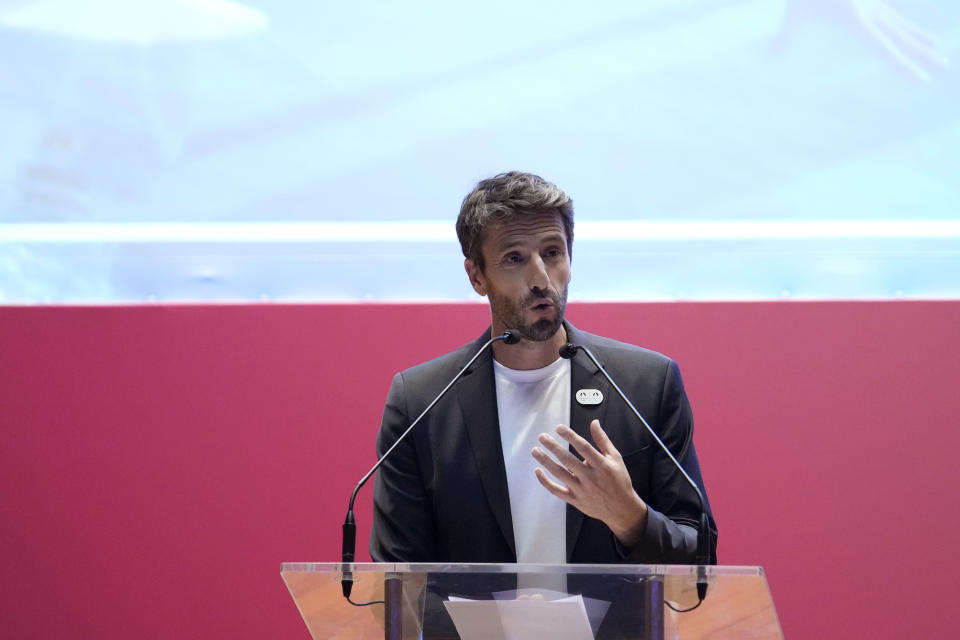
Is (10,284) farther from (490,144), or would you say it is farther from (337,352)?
(490,144)

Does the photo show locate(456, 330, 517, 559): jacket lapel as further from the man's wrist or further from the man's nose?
the man's wrist

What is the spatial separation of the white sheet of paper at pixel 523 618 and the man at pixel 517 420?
556 mm

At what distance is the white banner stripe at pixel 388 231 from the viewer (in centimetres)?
274

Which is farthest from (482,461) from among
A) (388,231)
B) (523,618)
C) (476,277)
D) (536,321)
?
(388,231)

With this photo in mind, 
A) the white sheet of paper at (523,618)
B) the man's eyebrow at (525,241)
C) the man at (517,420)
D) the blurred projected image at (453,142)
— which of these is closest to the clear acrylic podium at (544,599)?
the white sheet of paper at (523,618)

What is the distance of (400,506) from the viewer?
206cm

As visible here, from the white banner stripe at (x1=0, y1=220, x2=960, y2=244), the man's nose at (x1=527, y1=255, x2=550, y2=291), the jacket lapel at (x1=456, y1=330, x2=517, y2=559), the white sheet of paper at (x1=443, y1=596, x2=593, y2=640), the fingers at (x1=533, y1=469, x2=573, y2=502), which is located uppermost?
the white banner stripe at (x1=0, y1=220, x2=960, y2=244)

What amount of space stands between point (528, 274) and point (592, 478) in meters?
0.65

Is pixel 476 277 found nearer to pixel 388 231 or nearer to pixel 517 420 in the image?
pixel 517 420

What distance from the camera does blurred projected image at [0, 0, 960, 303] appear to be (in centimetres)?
275

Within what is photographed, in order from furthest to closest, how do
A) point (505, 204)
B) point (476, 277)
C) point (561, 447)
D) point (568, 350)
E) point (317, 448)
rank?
1. point (317, 448)
2. point (476, 277)
3. point (505, 204)
4. point (568, 350)
5. point (561, 447)

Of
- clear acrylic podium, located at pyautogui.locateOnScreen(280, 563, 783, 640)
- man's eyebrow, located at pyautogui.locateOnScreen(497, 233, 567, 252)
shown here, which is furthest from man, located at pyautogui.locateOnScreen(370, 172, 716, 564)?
clear acrylic podium, located at pyautogui.locateOnScreen(280, 563, 783, 640)

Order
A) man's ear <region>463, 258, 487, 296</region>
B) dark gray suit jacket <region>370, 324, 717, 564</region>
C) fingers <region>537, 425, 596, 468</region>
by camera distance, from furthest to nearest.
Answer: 1. man's ear <region>463, 258, 487, 296</region>
2. dark gray suit jacket <region>370, 324, 717, 564</region>
3. fingers <region>537, 425, 596, 468</region>

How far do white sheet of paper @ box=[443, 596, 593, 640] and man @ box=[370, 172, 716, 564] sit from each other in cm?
56
